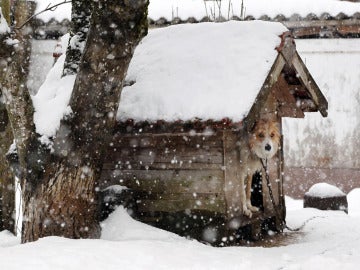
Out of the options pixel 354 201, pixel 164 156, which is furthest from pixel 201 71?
pixel 354 201

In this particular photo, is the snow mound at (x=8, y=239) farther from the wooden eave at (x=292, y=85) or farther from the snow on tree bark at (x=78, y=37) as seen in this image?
the wooden eave at (x=292, y=85)

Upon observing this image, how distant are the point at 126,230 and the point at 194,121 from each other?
1312mm

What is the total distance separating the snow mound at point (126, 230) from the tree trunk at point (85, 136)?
0.32 meters

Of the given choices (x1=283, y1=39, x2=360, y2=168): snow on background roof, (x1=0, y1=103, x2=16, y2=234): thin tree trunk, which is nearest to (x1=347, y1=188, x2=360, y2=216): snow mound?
(x1=283, y1=39, x2=360, y2=168): snow on background roof

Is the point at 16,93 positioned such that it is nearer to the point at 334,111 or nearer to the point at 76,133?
the point at 76,133

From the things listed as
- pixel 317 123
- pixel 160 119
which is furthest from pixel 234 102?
pixel 317 123

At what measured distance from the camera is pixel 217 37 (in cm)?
729

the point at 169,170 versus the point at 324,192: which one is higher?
the point at 169,170

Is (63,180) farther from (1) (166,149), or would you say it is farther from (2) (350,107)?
(2) (350,107)

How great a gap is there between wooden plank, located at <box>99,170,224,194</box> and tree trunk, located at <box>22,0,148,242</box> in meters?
0.91

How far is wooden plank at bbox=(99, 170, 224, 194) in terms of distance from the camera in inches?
260

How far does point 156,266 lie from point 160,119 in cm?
181

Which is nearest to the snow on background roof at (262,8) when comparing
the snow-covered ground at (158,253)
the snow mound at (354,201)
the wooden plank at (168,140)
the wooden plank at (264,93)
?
the snow mound at (354,201)

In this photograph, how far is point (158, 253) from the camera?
5.52 m
